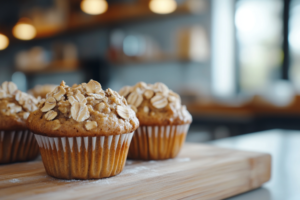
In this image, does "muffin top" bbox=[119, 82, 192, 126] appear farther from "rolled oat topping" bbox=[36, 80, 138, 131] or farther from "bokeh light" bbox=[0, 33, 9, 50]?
"bokeh light" bbox=[0, 33, 9, 50]

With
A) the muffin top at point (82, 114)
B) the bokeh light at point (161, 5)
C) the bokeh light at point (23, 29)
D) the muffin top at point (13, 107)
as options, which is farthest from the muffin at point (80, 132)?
the bokeh light at point (23, 29)

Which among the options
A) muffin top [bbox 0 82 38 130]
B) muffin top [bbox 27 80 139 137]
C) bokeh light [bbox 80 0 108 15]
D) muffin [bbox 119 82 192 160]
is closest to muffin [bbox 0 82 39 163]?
muffin top [bbox 0 82 38 130]

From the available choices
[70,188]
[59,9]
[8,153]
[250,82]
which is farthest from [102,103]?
[59,9]

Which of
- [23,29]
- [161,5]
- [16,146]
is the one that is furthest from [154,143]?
[23,29]

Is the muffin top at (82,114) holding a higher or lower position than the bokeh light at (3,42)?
lower

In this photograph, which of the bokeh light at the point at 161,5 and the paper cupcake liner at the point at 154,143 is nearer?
the paper cupcake liner at the point at 154,143

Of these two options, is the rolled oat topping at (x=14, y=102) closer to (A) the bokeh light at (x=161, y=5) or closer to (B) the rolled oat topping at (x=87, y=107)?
(B) the rolled oat topping at (x=87, y=107)
